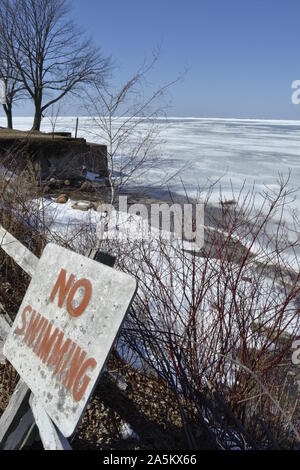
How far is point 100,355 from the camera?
4.54ft

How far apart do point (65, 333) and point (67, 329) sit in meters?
0.02

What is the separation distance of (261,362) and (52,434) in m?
1.50

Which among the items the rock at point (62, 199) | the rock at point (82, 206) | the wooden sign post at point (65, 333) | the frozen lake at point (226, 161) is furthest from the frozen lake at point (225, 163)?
the wooden sign post at point (65, 333)

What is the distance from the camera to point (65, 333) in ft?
5.14

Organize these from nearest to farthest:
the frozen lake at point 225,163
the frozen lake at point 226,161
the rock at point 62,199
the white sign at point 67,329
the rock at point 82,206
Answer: the white sign at point 67,329 < the rock at point 82,206 < the rock at point 62,199 < the frozen lake at point 225,163 < the frozen lake at point 226,161

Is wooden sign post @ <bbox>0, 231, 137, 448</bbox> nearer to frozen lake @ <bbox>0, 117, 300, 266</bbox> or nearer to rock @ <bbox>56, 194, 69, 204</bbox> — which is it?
rock @ <bbox>56, 194, 69, 204</bbox>

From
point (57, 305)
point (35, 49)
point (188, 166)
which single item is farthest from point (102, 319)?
point (35, 49)

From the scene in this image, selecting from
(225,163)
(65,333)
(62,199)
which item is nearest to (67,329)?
(65,333)

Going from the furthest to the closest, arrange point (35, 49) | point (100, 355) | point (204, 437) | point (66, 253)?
point (35, 49) → point (204, 437) → point (66, 253) → point (100, 355)

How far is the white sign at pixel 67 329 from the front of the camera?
1401mm

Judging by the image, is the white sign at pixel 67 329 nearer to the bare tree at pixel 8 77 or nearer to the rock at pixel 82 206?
the rock at pixel 82 206

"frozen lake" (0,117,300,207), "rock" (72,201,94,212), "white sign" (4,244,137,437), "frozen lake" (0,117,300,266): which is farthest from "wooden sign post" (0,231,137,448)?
"frozen lake" (0,117,300,207)

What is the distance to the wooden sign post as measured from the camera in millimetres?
1402
